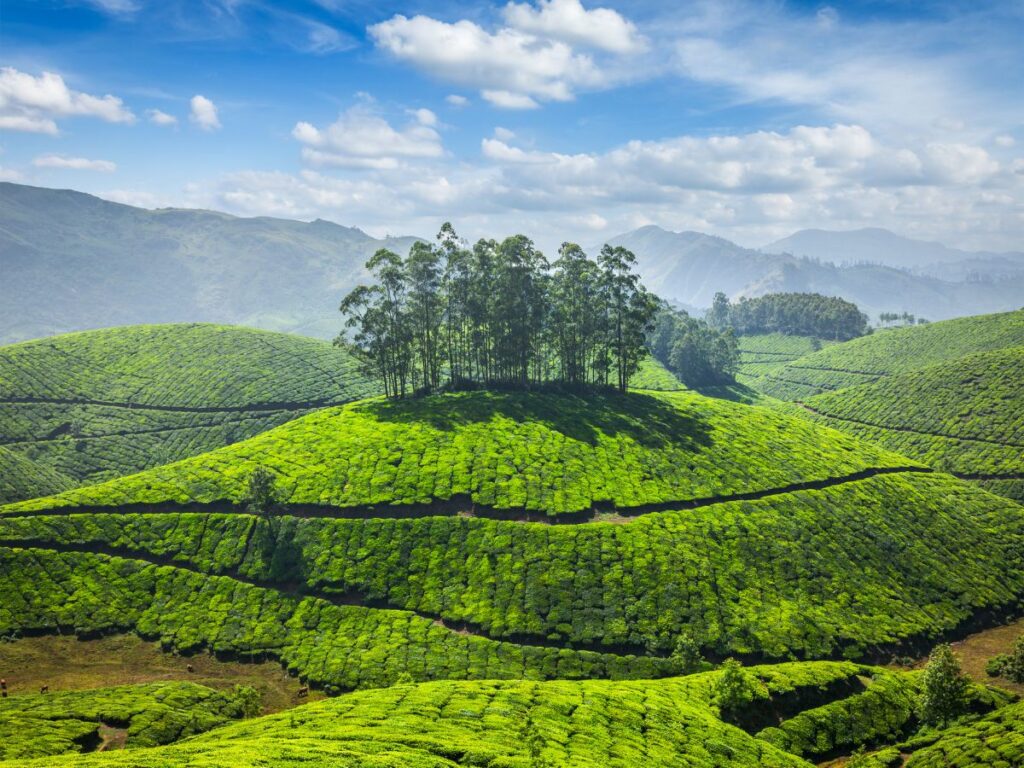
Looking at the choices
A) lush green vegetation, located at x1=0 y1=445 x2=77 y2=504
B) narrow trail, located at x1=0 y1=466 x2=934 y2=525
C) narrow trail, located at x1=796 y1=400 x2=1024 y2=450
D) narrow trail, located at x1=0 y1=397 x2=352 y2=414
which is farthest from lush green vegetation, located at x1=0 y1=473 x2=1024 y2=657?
narrow trail, located at x1=0 y1=397 x2=352 y2=414

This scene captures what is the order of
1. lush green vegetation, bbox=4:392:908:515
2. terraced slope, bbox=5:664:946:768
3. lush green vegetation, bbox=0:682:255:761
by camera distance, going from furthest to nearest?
lush green vegetation, bbox=4:392:908:515 → lush green vegetation, bbox=0:682:255:761 → terraced slope, bbox=5:664:946:768

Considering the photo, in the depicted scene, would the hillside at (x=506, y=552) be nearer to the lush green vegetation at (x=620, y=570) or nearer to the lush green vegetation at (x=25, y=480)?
the lush green vegetation at (x=620, y=570)

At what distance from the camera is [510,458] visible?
3659 inches

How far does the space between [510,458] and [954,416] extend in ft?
411

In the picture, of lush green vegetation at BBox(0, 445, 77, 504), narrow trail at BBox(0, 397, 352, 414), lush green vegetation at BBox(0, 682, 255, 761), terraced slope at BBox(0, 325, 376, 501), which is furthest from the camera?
narrow trail at BBox(0, 397, 352, 414)

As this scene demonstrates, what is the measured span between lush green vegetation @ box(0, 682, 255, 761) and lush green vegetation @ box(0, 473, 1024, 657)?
17785 mm

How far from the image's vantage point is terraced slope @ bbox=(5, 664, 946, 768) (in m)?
35.5

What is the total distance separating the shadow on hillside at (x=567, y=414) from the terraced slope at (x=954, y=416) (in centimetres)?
6739

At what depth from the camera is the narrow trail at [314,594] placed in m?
Answer: 65.3

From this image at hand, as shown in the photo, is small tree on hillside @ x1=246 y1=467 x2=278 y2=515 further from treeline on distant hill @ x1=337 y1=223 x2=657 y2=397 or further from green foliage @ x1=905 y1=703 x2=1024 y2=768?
green foliage @ x1=905 y1=703 x2=1024 y2=768

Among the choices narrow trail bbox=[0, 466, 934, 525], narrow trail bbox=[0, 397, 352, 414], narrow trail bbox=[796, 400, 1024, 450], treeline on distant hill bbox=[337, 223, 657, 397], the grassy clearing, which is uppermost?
treeline on distant hill bbox=[337, 223, 657, 397]

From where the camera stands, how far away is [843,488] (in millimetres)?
98000

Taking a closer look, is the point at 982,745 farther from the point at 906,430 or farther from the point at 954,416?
the point at 954,416

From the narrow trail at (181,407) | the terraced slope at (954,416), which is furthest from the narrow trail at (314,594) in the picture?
the terraced slope at (954,416)
